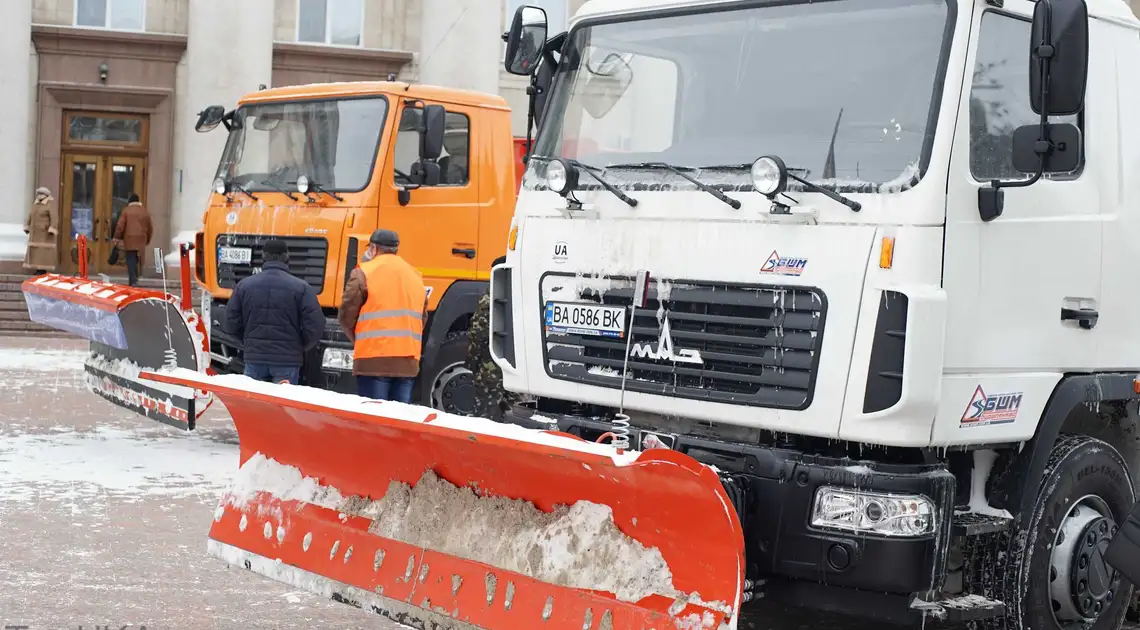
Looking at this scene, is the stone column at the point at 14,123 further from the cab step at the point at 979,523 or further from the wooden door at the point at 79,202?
the cab step at the point at 979,523

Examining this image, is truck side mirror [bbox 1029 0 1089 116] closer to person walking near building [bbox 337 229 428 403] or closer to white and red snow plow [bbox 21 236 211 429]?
person walking near building [bbox 337 229 428 403]

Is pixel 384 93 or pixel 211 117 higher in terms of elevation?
pixel 384 93

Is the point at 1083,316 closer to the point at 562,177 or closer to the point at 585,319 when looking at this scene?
the point at 585,319

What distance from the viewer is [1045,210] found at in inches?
205

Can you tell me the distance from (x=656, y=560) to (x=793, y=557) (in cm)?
67

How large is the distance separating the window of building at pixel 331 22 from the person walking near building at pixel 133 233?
19.8 ft

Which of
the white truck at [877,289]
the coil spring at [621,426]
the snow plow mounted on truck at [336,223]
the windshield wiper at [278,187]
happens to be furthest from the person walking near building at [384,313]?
the coil spring at [621,426]

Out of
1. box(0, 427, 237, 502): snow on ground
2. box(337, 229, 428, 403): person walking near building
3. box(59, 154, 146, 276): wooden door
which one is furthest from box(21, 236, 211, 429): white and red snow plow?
box(59, 154, 146, 276): wooden door

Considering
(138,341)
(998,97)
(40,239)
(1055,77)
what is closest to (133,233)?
(40,239)

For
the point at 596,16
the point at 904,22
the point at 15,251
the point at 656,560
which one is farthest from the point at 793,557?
the point at 15,251

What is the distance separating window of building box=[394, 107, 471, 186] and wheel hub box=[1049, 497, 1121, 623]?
6.20 m

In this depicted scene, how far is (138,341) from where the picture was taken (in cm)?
1046

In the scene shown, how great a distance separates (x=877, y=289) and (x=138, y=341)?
23.1 feet

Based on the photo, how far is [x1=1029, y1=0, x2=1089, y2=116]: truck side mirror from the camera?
185 inches
